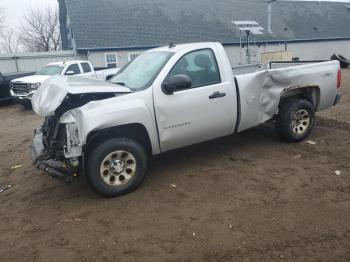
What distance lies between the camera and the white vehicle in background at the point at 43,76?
13133 millimetres

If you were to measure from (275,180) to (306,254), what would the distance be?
1708 millimetres

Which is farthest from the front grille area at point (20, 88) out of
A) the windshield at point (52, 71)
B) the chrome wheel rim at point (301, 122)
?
the chrome wheel rim at point (301, 122)

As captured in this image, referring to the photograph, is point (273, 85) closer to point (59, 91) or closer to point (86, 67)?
point (59, 91)

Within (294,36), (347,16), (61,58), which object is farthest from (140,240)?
(347,16)

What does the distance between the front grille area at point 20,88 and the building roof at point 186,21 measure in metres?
9.89

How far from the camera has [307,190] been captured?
15.3 feet

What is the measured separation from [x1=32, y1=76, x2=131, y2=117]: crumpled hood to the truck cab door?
2.08ft

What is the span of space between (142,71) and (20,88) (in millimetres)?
9580

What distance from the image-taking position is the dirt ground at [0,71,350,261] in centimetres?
354

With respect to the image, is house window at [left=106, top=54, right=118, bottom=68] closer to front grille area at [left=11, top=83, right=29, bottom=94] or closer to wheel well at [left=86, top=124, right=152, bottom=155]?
front grille area at [left=11, top=83, right=29, bottom=94]

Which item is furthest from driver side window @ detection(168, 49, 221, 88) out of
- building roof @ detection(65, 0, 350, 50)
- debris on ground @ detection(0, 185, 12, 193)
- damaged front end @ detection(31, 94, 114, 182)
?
building roof @ detection(65, 0, 350, 50)

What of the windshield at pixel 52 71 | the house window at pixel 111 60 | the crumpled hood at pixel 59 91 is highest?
the crumpled hood at pixel 59 91

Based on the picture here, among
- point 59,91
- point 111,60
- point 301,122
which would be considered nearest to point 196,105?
point 59,91

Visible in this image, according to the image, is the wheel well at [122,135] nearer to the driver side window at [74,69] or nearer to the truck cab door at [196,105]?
the truck cab door at [196,105]
